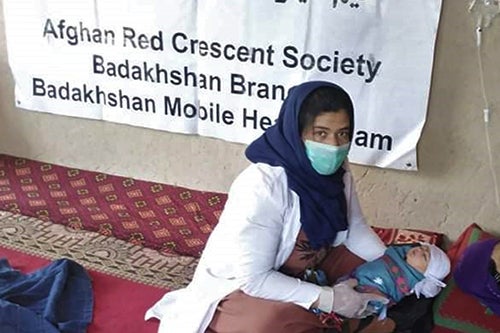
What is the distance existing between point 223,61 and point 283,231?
3.64 ft

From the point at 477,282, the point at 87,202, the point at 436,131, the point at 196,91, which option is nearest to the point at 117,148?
the point at 87,202

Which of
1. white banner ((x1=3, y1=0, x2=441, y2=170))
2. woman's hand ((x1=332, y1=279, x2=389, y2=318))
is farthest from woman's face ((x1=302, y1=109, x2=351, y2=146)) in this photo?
white banner ((x1=3, y1=0, x2=441, y2=170))

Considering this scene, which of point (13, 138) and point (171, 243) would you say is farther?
point (13, 138)

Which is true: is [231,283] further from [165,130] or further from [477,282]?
[165,130]

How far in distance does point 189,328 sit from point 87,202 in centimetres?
131

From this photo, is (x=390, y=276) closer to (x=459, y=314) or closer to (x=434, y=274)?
(x=434, y=274)

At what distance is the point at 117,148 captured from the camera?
3090 millimetres

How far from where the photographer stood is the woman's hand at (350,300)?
1751mm

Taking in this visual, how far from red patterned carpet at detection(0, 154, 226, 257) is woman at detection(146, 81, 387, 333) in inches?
32.0

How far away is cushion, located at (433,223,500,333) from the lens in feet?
7.03

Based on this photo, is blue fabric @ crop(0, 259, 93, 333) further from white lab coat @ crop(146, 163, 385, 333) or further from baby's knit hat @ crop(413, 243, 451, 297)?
baby's knit hat @ crop(413, 243, 451, 297)

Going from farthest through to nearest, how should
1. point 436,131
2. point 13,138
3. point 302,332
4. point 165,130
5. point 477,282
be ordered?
point 13,138
point 165,130
point 436,131
point 477,282
point 302,332

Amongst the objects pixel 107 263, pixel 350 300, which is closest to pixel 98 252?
pixel 107 263

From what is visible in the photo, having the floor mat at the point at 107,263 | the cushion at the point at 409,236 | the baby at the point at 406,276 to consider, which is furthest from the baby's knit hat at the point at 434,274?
the floor mat at the point at 107,263
